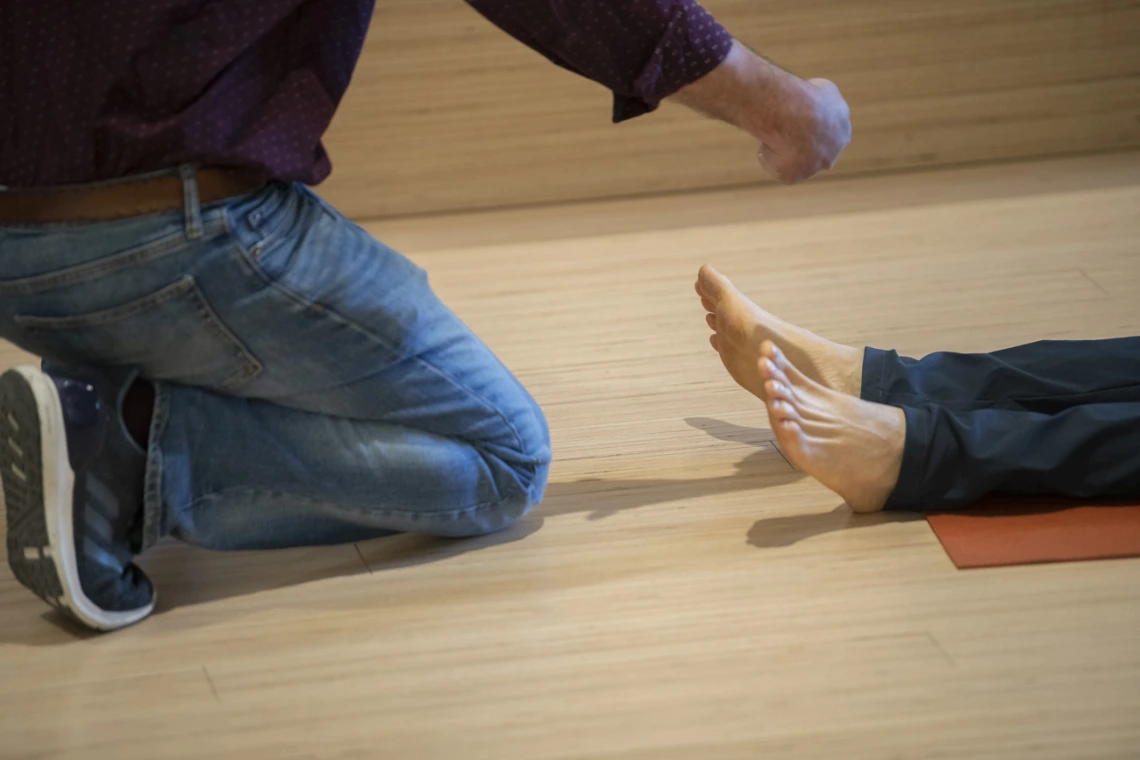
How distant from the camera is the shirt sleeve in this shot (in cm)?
118

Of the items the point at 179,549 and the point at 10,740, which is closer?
the point at 10,740

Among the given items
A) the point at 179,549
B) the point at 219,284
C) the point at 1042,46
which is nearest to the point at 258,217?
the point at 219,284

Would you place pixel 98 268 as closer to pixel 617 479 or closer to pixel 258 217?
pixel 258 217

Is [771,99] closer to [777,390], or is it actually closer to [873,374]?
[777,390]

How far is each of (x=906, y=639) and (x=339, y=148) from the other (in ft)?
7.26

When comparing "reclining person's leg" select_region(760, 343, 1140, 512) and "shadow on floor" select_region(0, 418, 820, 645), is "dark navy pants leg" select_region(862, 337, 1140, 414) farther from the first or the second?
"shadow on floor" select_region(0, 418, 820, 645)

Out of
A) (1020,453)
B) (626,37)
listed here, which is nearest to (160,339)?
(626,37)

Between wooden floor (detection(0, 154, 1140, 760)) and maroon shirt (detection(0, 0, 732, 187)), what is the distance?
1.65 ft

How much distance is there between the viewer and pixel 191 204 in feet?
3.85

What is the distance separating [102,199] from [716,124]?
2021 mm

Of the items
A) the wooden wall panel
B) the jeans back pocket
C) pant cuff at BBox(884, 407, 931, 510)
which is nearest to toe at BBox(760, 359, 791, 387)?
pant cuff at BBox(884, 407, 931, 510)

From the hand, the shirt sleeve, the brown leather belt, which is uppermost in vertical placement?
the shirt sleeve

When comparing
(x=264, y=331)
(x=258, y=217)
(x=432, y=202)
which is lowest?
(x=432, y=202)

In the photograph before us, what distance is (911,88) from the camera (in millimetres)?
2918
